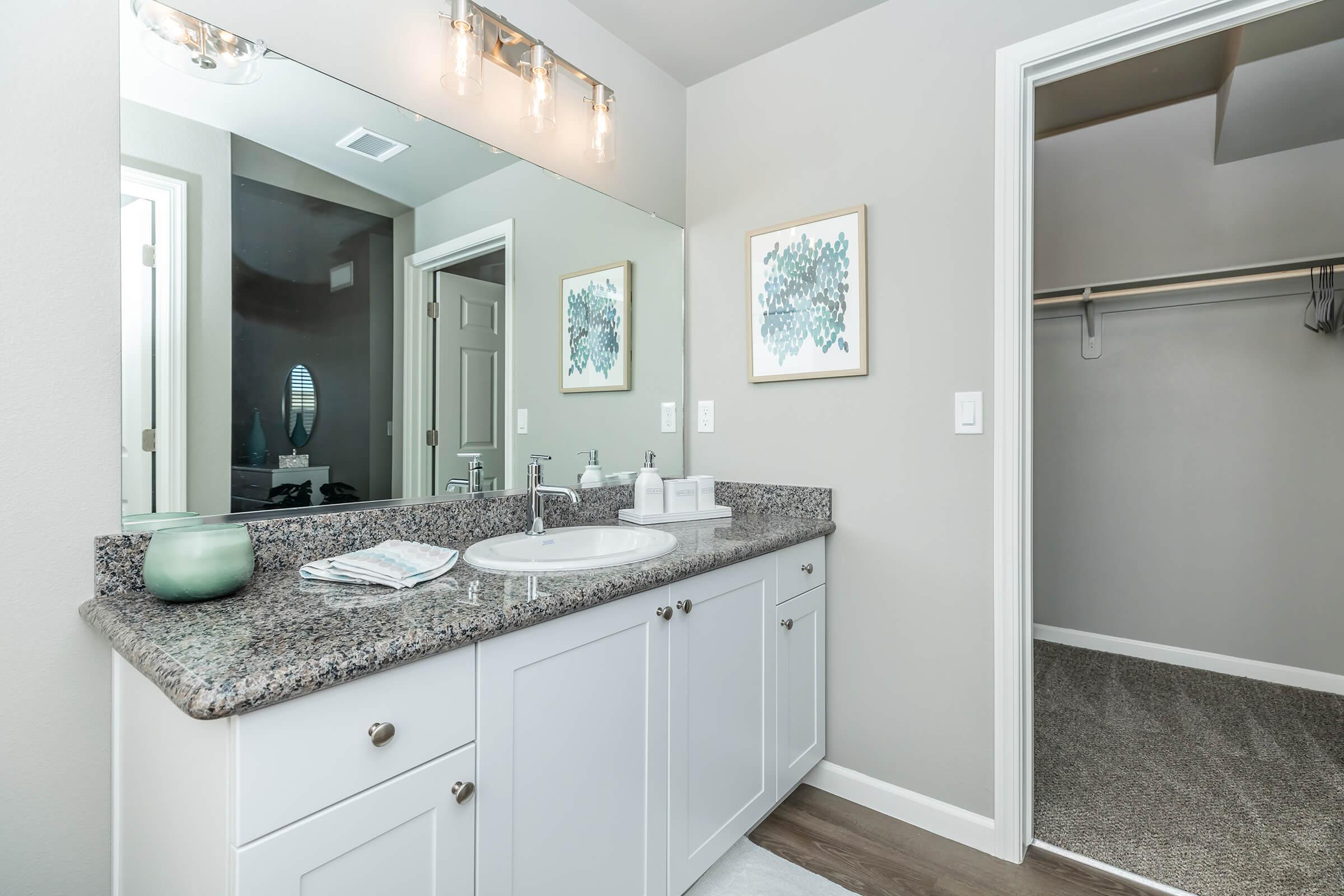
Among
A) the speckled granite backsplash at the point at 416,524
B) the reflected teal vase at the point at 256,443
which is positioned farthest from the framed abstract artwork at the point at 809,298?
the reflected teal vase at the point at 256,443

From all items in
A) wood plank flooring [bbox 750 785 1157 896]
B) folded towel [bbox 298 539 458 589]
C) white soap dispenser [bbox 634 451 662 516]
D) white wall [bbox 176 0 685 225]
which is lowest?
wood plank flooring [bbox 750 785 1157 896]

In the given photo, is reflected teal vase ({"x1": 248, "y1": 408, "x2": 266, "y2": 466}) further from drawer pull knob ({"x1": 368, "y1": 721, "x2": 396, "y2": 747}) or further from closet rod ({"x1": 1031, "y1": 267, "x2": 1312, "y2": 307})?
closet rod ({"x1": 1031, "y1": 267, "x2": 1312, "y2": 307})

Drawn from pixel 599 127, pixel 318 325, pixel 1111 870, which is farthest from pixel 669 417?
pixel 1111 870

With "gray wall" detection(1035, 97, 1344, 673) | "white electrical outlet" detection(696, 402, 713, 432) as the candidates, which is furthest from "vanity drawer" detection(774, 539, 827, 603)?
"gray wall" detection(1035, 97, 1344, 673)

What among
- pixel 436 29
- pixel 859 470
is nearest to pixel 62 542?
pixel 436 29

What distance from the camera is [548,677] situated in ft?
3.51

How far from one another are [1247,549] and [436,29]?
3.74 metres

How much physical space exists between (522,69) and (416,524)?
125 cm

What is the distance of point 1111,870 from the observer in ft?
5.23

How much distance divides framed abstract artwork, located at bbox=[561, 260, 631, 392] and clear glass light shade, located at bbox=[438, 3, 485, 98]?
0.56 metres

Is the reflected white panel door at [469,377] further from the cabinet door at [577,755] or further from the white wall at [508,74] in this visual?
the cabinet door at [577,755]

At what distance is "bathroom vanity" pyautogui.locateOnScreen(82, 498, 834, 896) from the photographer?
2.41ft

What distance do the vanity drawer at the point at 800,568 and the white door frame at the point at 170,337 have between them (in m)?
1.37

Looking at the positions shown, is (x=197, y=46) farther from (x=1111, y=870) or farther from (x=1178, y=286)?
(x=1178, y=286)
